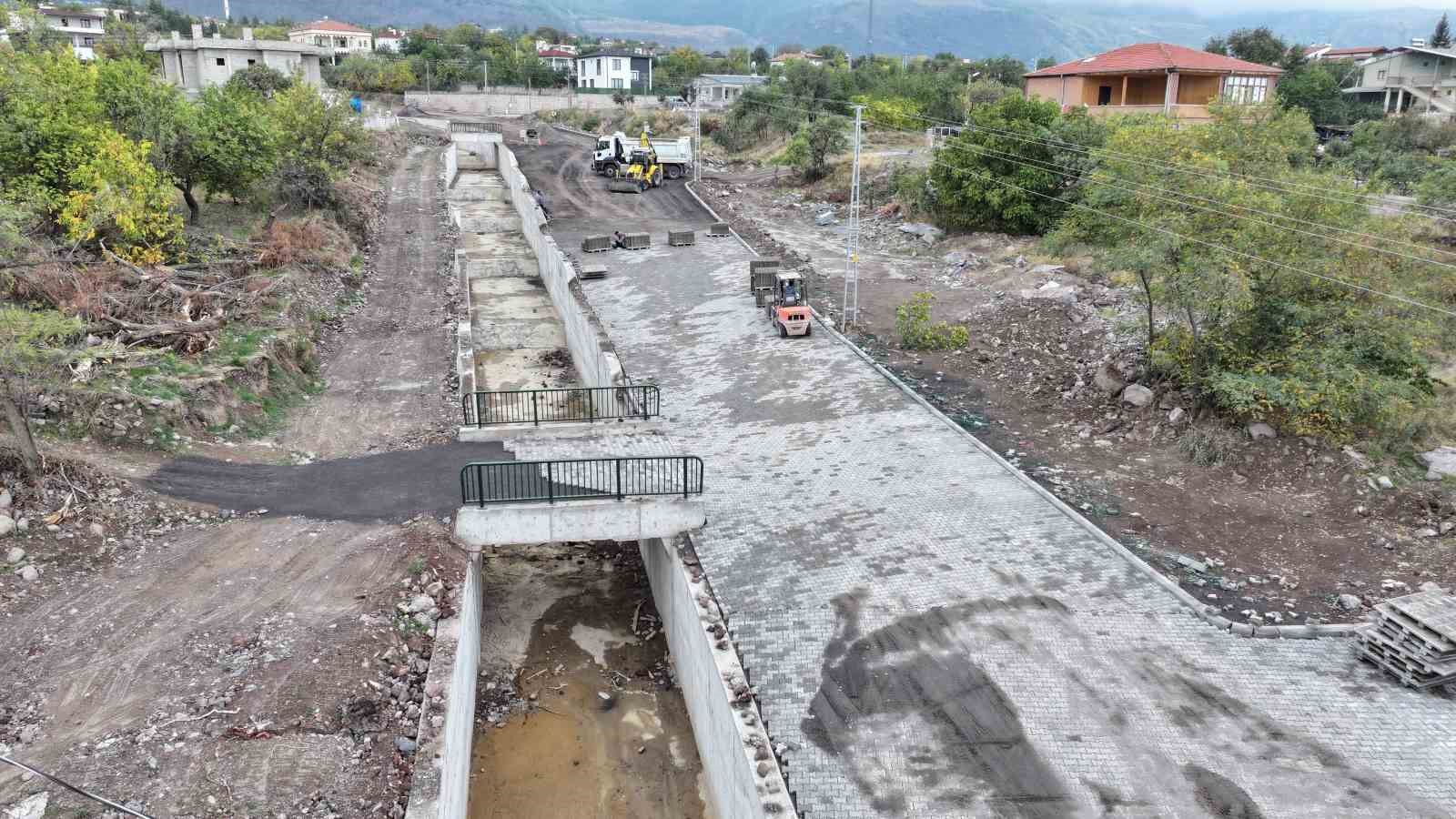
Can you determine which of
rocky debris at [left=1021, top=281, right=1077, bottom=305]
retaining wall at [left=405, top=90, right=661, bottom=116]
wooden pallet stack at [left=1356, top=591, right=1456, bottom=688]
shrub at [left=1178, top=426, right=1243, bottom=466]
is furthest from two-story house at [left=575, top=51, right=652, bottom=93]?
wooden pallet stack at [left=1356, top=591, right=1456, bottom=688]

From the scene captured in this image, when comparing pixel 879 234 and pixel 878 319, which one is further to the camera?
pixel 879 234

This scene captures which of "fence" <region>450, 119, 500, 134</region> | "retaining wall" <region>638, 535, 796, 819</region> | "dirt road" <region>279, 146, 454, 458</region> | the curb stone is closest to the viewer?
"retaining wall" <region>638, 535, 796, 819</region>

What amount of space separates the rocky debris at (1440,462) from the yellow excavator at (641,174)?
33212 millimetres

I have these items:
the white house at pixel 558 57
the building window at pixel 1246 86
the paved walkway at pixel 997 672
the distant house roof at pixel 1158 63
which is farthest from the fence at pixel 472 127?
the white house at pixel 558 57

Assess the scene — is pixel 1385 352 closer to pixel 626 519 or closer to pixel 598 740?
pixel 626 519

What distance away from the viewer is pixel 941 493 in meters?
14.6

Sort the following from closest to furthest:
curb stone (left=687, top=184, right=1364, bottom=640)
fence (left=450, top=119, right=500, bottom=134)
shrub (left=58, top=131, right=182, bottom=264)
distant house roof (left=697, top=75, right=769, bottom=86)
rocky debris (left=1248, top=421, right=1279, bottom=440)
Result: curb stone (left=687, top=184, right=1364, bottom=640), rocky debris (left=1248, top=421, right=1279, bottom=440), shrub (left=58, top=131, right=182, bottom=264), fence (left=450, top=119, right=500, bottom=134), distant house roof (left=697, top=75, right=769, bottom=86)

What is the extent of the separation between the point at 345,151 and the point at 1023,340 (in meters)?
27.5

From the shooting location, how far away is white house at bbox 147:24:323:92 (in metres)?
52.5

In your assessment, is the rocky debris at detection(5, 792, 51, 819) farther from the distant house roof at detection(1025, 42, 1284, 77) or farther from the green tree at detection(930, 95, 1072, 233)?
the distant house roof at detection(1025, 42, 1284, 77)

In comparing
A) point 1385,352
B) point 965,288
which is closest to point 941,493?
point 1385,352

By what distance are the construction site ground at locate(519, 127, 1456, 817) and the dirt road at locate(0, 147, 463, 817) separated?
436cm

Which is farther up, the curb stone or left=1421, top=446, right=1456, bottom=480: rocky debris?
left=1421, top=446, right=1456, bottom=480: rocky debris

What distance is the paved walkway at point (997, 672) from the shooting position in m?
8.76
